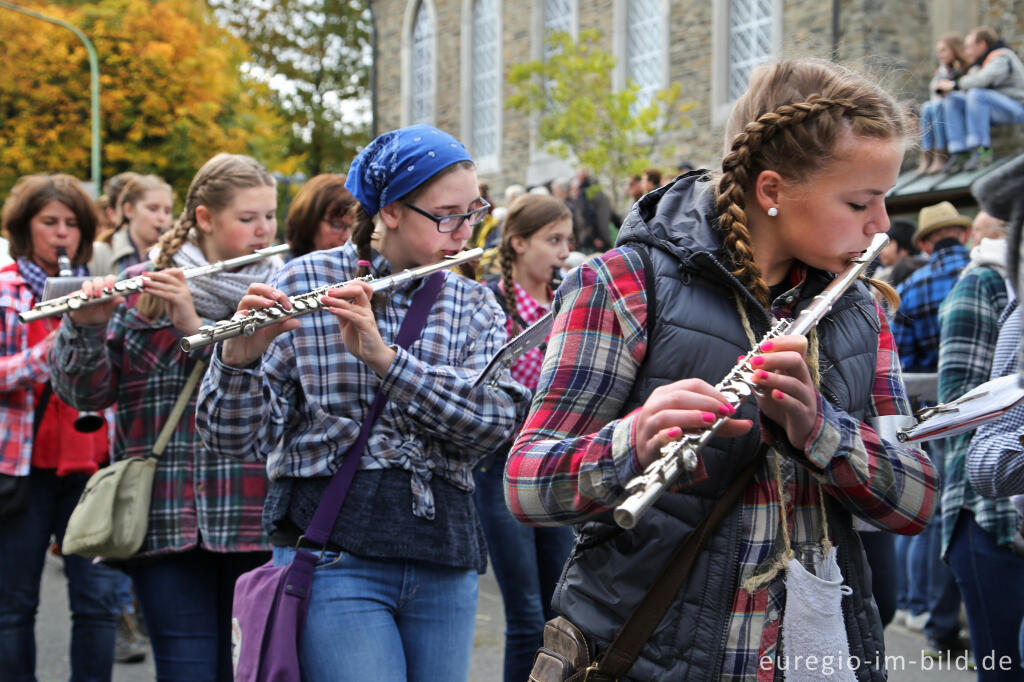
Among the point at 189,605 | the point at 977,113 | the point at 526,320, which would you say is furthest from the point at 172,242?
the point at 977,113

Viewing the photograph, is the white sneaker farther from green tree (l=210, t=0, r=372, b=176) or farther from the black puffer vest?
green tree (l=210, t=0, r=372, b=176)

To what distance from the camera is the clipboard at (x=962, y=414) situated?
80.5 inches

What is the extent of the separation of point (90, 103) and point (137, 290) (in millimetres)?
22991

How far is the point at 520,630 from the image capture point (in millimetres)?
4055

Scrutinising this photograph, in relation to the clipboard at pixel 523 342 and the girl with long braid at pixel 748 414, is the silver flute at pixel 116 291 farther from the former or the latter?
the girl with long braid at pixel 748 414

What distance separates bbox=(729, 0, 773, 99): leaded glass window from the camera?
15.9 m

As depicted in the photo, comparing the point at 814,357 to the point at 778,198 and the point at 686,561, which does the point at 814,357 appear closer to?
the point at 778,198

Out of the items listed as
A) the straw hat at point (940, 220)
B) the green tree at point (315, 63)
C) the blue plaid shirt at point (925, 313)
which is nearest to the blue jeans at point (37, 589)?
the blue plaid shirt at point (925, 313)

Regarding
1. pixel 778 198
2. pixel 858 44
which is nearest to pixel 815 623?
pixel 778 198

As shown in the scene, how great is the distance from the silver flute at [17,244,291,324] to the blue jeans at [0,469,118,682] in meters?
0.91

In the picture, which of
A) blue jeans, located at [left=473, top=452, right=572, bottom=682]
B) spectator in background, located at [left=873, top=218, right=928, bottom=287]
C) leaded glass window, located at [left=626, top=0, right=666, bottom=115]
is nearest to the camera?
blue jeans, located at [left=473, top=452, right=572, bottom=682]

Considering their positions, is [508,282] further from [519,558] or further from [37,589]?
[37,589]

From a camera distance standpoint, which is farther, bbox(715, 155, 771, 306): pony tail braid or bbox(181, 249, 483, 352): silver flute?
bbox(181, 249, 483, 352): silver flute

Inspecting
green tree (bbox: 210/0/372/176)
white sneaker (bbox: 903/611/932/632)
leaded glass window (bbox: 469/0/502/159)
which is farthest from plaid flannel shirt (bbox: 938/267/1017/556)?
green tree (bbox: 210/0/372/176)
